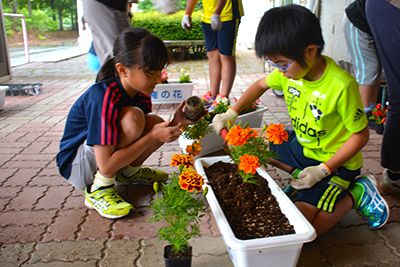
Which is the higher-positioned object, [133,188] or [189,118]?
[189,118]

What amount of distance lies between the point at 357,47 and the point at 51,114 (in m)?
3.67

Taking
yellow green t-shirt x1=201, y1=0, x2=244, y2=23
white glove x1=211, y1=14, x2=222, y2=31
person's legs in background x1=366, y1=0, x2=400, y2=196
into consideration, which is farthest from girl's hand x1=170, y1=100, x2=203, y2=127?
yellow green t-shirt x1=201, y1=0, x2=244, y2=23

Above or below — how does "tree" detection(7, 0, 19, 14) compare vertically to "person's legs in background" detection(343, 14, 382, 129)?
below

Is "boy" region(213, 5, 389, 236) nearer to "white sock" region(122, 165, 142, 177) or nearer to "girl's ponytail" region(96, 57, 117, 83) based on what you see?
"girl's ponytail" region(96, 57, 117, 83)

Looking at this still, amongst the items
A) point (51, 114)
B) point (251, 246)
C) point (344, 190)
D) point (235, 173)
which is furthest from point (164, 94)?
point (251, 246)


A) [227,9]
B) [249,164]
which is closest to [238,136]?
[249,164]

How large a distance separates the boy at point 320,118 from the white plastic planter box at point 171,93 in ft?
8.43

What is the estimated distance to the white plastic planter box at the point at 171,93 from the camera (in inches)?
172

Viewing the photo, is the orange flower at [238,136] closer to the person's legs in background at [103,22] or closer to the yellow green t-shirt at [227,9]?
the person's legs in background at [103,22]

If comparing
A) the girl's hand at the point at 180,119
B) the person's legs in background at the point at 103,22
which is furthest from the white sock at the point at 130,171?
the person's legs in background at the point at 103,22

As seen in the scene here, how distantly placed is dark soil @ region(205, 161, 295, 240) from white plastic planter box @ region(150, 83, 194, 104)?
99.5 inches

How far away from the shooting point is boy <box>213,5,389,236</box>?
1609mm

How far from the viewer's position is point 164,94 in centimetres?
441

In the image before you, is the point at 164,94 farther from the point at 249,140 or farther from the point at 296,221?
the point at 296,221
